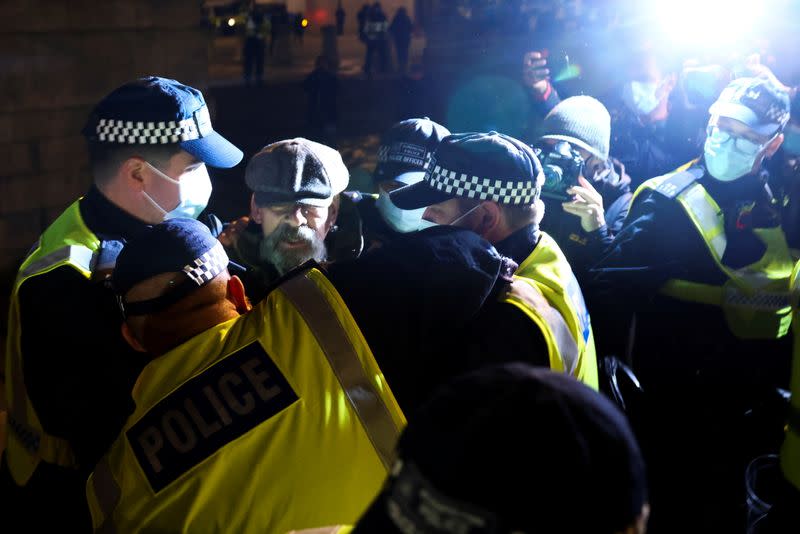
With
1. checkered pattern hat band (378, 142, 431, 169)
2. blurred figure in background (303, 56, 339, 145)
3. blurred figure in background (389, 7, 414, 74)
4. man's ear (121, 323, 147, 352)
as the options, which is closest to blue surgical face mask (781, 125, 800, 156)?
checkered pattern hat band (378, 142, 431, 169)

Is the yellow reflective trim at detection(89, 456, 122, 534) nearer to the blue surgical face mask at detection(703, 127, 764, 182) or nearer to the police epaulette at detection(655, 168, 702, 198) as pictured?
the police epaulette at detection(655, 168, 702, 198)

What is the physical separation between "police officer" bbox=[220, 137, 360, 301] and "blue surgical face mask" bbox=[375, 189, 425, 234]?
28cm

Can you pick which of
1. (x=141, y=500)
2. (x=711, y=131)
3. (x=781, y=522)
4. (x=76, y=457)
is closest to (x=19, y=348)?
(x=76, y=457)

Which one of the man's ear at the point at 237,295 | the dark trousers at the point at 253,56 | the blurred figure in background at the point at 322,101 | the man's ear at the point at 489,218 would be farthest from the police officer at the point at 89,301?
the dark trousers at the point at 253,56

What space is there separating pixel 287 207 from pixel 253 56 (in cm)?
1513

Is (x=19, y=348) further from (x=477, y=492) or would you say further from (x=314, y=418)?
(x=477, y=492)

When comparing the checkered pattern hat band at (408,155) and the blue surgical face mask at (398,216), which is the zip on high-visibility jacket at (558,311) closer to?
the blue surgical face mask at (398,216)

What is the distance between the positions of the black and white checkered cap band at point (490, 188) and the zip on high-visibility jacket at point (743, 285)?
170 cm

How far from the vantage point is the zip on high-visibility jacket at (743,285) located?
3674mm

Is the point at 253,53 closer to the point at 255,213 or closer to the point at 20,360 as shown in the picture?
the point at 255,213

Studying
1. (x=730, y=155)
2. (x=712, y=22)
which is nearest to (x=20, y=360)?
(x=730, y=155)

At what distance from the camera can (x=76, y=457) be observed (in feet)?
8.52

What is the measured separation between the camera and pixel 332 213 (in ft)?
11.5

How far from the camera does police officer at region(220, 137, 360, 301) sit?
3266 mm
